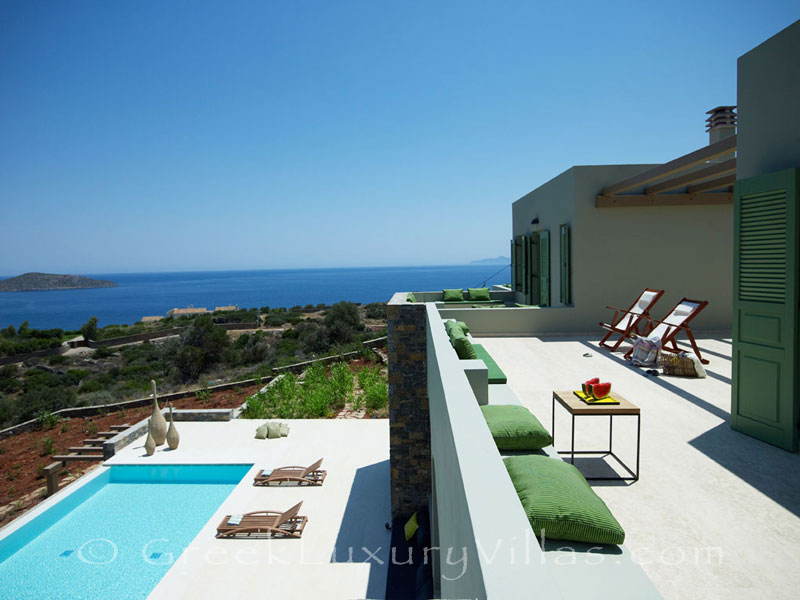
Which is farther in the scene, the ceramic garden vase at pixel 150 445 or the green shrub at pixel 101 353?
the green shrub at pixel 101 353

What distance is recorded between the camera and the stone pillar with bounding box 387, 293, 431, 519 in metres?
5.64

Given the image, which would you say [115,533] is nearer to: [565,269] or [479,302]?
[565,269]

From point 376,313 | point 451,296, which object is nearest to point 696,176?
point 451,296

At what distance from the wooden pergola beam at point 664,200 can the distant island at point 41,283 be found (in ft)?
537

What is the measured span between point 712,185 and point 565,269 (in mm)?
2923

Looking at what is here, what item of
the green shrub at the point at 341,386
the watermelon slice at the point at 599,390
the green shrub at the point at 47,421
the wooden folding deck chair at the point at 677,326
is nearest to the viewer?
the watermelon slice at the point at 599,390

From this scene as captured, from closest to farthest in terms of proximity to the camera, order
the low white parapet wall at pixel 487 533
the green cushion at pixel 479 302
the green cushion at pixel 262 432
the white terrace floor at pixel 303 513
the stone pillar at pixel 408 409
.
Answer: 1. the low white parapet wall at pixel 487 533
2. the white terrace floor at pixel 303 513
3. the stone pillar at pixel 408 409
4. the green cushion at pixel 262 432
5. the green cushion at pixel 479 302

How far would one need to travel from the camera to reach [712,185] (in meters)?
8.55

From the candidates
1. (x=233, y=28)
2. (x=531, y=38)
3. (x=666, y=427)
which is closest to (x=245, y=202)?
(x=233, y=28)

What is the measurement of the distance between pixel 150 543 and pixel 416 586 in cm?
346

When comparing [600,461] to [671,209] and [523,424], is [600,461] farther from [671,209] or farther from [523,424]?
[671,209]

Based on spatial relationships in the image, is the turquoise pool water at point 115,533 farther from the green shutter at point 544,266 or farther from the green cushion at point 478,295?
the green cushion at point 478,295

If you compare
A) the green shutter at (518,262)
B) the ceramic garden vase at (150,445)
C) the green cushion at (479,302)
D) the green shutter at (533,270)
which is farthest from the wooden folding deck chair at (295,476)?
the green shutter at (518,262)

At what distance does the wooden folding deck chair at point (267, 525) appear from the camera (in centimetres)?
546
